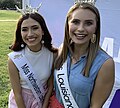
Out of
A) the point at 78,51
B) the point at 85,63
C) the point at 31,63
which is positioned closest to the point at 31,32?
the point at 31,63

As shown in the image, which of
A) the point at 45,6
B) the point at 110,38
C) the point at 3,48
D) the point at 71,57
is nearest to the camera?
the point at 71,57

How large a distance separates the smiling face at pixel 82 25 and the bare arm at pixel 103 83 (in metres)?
0.21

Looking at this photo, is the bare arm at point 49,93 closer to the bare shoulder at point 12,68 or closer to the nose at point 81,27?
the bare shoulder at point 12,68

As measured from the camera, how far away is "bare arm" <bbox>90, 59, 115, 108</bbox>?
2.05 metres

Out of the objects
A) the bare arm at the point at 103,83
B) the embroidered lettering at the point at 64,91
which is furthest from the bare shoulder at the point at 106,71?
the embroidered lettering at the point at 64,91

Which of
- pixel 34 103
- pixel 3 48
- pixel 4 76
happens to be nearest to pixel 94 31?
pixel 34 103

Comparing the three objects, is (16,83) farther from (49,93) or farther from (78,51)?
(78,51)

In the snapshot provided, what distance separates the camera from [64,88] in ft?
7.37

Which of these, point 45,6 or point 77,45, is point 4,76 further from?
point 77,45

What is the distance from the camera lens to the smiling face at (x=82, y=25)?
2068 millimetres

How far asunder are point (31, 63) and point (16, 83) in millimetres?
189

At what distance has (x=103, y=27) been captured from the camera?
325 centimetres

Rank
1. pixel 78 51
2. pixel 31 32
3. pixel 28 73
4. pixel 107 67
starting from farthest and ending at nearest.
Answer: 1. pixel 28 73
2. pixel 31 32
3. pixel 78 51
4. pixel 107 67

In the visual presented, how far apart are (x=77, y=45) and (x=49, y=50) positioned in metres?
0.39
